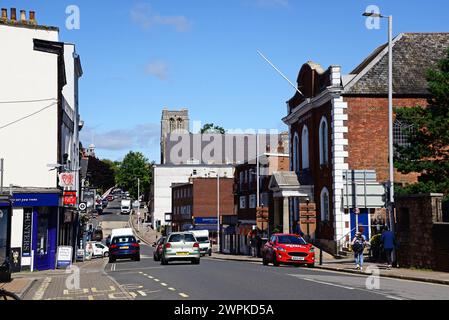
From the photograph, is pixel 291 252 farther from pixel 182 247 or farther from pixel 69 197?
pixel 69 197

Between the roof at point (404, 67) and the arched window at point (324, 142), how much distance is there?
3.36 meters

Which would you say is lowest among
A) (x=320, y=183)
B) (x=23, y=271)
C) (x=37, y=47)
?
(x=23, y=271)

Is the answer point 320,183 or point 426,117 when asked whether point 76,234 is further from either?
point 426,117

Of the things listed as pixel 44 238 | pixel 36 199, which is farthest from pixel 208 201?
pixel 36 199

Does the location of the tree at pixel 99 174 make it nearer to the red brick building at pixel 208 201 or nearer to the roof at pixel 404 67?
the red brick building at pixel 208 201

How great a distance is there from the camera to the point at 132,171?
162 m

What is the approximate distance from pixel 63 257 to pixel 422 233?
18.4m

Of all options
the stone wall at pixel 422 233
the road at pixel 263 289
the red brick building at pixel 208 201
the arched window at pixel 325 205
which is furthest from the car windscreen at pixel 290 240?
the red brick building at pixel 208 201

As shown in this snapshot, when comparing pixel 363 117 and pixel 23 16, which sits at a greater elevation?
pixel 23 16

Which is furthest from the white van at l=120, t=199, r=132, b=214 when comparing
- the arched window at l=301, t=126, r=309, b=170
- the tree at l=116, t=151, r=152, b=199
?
the arched window at l=301, t=126, r=309, b=170

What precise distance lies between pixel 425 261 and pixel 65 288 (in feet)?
45.4

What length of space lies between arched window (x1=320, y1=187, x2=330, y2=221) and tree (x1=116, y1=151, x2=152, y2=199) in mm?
121247
